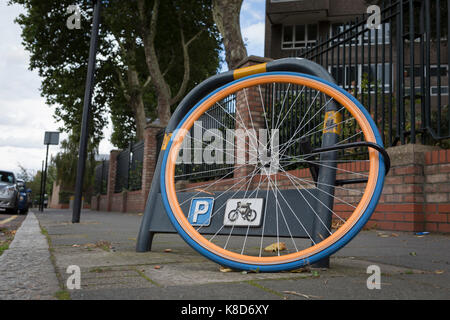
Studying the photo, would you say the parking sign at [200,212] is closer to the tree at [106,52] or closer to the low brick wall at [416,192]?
the low brick wall at [416,192]

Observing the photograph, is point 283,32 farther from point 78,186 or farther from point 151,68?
point 78,186

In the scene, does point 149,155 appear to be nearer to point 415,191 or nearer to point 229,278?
point 415,191

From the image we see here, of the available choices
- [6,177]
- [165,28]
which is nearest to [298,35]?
[165,28]

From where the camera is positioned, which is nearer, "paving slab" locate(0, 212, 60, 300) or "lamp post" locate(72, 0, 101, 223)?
"paving slab" locate(0, 212, 60, 300)

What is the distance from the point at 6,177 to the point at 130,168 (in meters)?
4.35

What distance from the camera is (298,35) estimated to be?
2866 centimetres

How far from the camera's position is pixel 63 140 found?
36031 millimetres

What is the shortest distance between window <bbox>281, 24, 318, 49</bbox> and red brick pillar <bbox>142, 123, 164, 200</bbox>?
1870cm

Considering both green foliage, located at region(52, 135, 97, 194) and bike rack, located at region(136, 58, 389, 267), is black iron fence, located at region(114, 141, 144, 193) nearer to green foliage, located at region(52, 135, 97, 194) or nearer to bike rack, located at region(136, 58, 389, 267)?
bike rack, located at region(136, 58, 389, 267)

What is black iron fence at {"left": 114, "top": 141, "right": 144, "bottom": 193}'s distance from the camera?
14.0 m

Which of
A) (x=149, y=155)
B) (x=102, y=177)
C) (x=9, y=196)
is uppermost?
(x=149, y=155)

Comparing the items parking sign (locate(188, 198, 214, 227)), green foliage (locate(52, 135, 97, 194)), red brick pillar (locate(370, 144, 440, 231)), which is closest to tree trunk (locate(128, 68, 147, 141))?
red brick pillar (locate(370, 144, 440, 231))

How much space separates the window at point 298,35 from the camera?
2845 cm

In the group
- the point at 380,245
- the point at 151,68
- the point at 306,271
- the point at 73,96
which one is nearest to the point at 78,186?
the point at 380,245
